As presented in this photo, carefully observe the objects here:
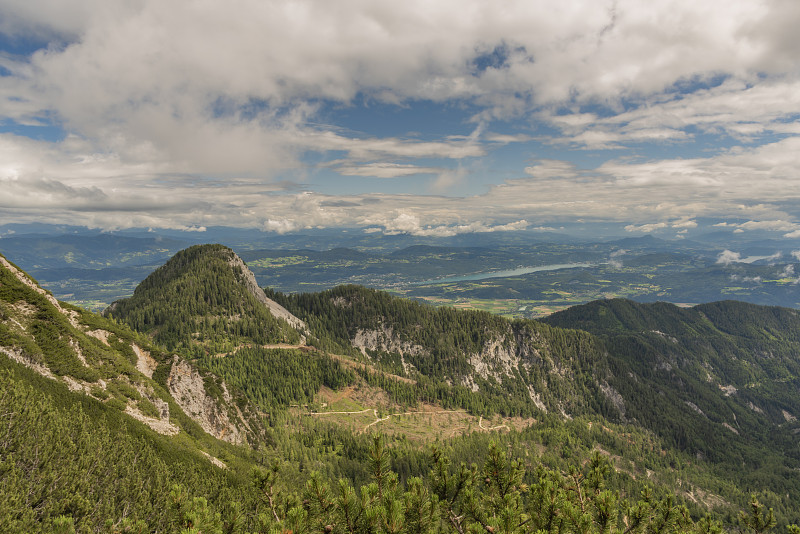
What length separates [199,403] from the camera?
269ft

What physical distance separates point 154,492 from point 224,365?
131327 millimetres

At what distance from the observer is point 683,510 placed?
26.0 meters

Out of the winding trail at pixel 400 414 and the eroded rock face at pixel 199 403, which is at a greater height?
the eroded rock face at pixel 199 403

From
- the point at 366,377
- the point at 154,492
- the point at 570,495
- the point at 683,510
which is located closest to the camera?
the point at 570,495

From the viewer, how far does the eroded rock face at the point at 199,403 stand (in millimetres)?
78938

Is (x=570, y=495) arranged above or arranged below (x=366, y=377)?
above

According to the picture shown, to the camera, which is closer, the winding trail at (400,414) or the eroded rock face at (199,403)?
the eroded rock face at (199,403)

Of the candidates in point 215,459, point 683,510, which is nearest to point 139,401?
point 215,459

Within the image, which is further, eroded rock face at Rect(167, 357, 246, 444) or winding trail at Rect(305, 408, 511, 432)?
winding trail at Rect(305, 408, 511, 432)

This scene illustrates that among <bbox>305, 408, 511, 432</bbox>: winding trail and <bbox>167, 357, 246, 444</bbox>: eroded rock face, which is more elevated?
<bbox>167, 357, 246, 444</bbox>: eroded rock face

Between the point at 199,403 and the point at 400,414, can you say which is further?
the point at 400,414

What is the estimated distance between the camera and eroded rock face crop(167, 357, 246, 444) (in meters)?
78.9

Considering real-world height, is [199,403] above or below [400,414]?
above

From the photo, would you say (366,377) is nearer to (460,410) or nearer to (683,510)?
(460,410)
